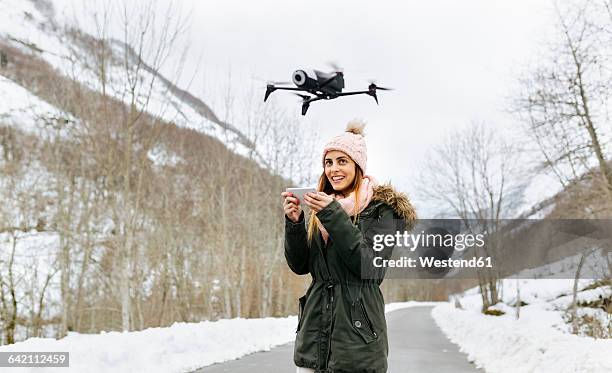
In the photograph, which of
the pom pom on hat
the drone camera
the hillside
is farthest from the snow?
the pom pom on hat

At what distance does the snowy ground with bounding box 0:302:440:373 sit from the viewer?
728cm

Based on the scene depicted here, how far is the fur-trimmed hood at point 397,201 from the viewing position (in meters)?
2.58

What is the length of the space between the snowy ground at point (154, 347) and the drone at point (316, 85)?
14.4 feet

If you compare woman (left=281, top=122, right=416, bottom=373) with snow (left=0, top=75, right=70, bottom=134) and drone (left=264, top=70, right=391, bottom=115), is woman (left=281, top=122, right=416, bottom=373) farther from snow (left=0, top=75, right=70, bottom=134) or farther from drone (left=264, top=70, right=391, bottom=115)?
snow (left=0, top=75, right=70, bottom=134)

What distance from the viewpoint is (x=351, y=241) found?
236 cm

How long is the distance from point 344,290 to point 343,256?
0.66ft

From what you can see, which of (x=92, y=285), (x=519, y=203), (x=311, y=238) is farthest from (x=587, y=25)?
(x=92, y=285)

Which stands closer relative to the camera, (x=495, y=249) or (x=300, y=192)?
(x=300, y=192)

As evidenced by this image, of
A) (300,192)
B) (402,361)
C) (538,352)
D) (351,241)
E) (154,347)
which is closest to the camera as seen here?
(351,241)

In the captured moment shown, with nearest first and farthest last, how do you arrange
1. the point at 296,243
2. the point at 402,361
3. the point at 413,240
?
the point at 296,243 → the point at 413,240 → the point at 402,361

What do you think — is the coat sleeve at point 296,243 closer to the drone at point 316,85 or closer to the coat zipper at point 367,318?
the coat zipper at point 367,318

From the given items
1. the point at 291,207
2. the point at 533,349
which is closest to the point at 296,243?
the point at 291,207

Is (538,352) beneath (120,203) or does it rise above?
beneath

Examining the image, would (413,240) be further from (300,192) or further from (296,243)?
(300,192)
